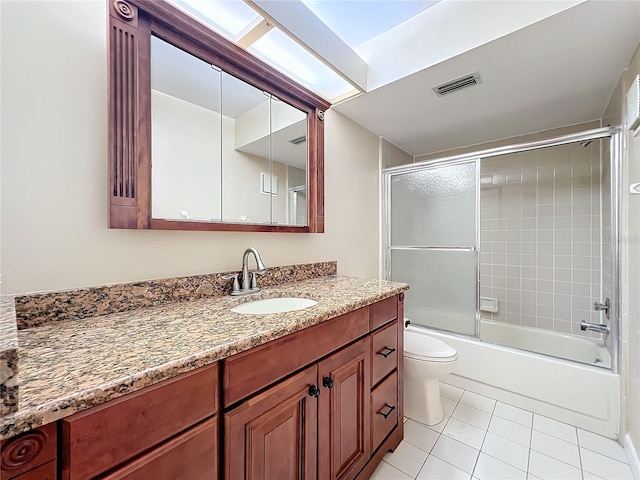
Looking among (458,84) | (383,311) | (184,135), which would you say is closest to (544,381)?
(383,311)

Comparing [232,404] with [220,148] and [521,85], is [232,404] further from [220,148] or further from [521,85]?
[521,85]

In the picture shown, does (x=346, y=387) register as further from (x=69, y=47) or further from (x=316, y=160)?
(x=69, y=47)

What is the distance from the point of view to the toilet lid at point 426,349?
1.63 metres

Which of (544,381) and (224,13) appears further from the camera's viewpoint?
(544,381)

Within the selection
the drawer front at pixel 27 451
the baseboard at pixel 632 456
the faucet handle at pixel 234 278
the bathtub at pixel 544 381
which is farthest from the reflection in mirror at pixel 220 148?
the baseboard at pixel 632 456

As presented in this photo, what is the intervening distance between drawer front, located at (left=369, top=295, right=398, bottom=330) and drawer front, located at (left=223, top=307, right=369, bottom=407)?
5.6 inches

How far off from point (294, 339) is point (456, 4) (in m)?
1.75

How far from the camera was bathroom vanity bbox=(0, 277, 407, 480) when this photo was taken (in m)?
0.47

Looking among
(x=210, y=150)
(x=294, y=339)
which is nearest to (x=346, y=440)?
(x=294, y=339)

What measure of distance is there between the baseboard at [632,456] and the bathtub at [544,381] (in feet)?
0.40

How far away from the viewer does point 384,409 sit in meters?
1.32

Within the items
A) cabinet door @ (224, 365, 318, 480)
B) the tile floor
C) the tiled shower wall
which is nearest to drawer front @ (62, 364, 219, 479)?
cabinet door @ (224, 365, 318, 480)

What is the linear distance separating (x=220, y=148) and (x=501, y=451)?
6.95ft

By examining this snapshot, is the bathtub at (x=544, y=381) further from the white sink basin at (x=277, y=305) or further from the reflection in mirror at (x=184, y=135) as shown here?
the reflection in mirror at (x=184, y=135)
